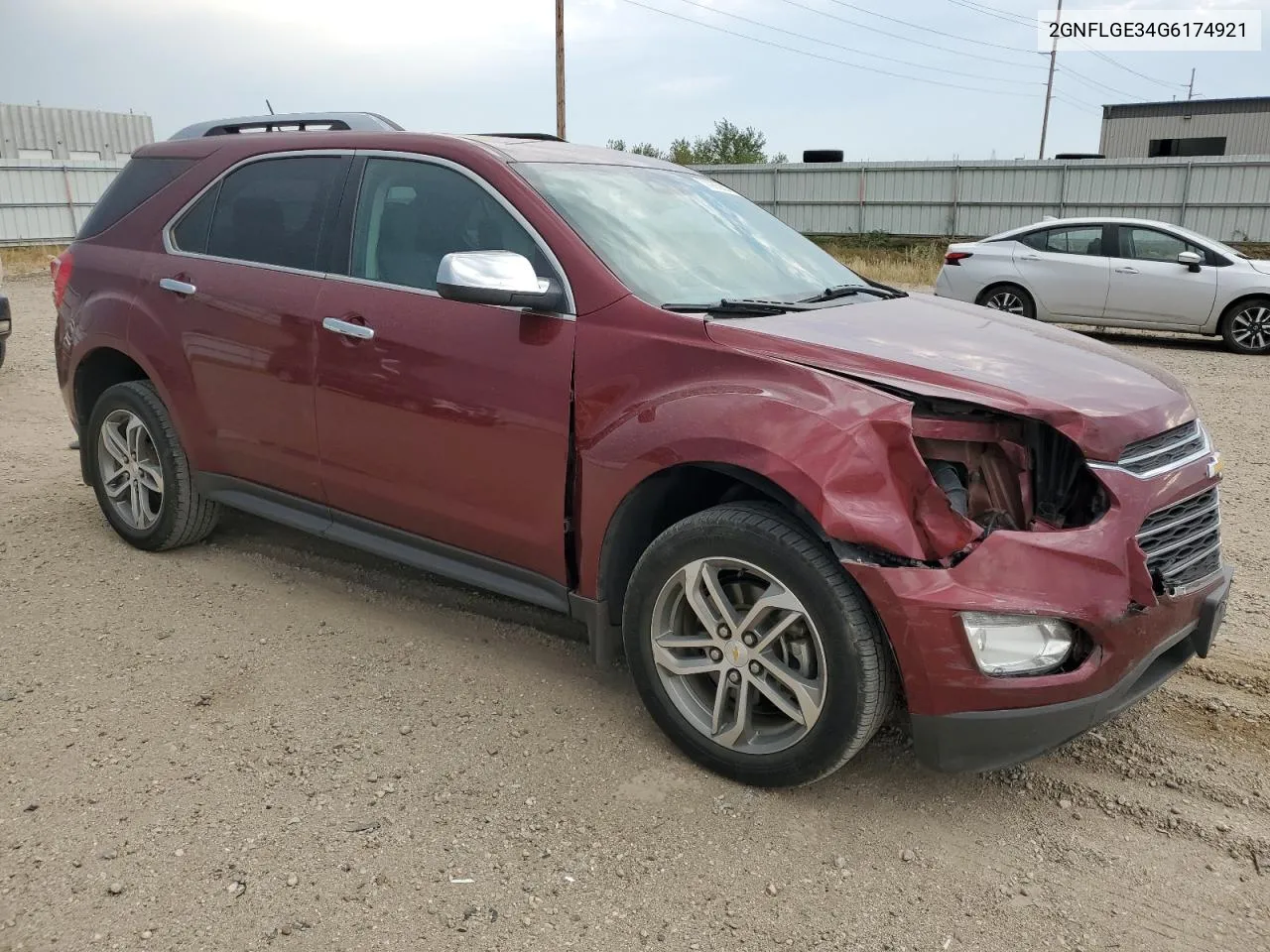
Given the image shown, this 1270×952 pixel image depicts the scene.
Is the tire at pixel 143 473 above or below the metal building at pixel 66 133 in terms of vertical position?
below

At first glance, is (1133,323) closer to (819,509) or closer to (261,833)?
(819,509)

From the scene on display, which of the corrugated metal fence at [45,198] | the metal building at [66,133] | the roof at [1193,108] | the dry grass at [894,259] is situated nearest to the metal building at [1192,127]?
the roof at [1193,108]

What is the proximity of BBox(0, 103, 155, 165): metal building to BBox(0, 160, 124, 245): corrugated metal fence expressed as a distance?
14.8 meters

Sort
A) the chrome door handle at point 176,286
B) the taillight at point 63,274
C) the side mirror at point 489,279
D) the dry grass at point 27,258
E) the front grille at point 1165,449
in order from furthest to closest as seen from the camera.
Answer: the dry grass at point 27,258
the taillight at point 63,274
the chrome door handle at point 176,286
the side mirror at point 489,279
the front grille at point 1165,449

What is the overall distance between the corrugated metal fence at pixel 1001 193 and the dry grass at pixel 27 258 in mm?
16441

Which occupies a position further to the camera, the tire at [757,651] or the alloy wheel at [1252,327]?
the alloy wheel at [1252,327]

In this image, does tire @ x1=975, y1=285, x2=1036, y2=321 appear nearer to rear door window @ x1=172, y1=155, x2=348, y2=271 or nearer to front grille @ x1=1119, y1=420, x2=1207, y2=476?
front grille @ x1=1119, y1=420, x2=1207, y2=476

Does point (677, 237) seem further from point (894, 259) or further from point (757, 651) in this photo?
point (894, 259)

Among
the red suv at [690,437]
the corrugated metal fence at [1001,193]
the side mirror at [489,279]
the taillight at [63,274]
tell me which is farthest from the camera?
the corrugated metal fence at [1001,193]

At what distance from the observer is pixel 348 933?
236cm

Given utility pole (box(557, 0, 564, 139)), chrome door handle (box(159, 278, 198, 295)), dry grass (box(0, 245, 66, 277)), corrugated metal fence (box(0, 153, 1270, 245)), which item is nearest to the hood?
chrome door handle (box(159, 278, 198, 295))

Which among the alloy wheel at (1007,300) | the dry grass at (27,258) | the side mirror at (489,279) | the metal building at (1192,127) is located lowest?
the dry grass at (27,258)

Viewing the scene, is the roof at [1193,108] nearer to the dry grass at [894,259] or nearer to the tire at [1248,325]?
the dry grass at [894,259]

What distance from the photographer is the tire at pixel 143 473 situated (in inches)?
178
